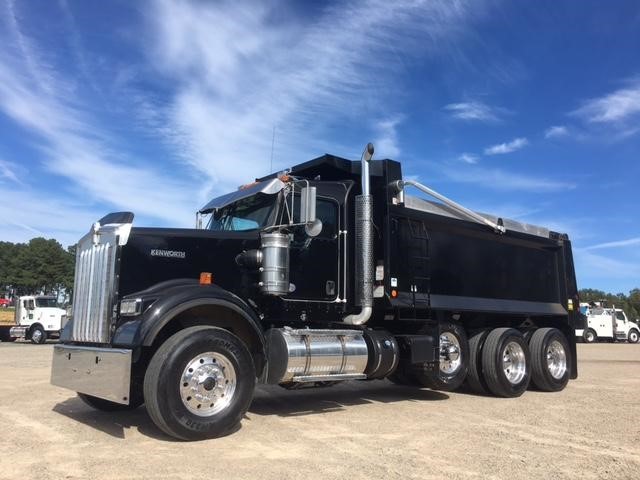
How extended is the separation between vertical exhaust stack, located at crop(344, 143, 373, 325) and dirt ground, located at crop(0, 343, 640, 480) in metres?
1.52

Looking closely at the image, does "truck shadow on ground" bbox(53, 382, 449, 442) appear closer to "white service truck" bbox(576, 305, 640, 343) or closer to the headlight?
the headlight

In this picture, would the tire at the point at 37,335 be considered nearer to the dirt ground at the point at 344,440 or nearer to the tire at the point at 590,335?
the dirt ground at the point at 344,440

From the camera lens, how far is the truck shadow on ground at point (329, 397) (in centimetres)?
798

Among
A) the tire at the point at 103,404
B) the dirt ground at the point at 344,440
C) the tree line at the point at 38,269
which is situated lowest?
the dirt ground at the point at 344,440

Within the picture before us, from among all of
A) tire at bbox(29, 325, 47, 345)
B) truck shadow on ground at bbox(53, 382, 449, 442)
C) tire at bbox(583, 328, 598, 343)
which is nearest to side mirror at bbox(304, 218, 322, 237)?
truck shadow on ground at bbox(53, 382, 449, 442)

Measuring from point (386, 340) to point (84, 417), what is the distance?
13.2ft

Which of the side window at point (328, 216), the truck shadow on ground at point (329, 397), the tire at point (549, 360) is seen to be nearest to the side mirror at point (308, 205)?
the side window at point (328, 216)

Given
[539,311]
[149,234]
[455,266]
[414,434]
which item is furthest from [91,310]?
[539,311]

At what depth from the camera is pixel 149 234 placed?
21.9ft

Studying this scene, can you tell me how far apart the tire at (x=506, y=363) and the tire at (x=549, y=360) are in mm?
236

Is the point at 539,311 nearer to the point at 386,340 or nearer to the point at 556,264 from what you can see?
the point at 556,264

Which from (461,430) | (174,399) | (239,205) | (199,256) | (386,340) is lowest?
(461,430)

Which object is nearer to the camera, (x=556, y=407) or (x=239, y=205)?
(x=239, y=205)

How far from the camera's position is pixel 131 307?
6.06 m
